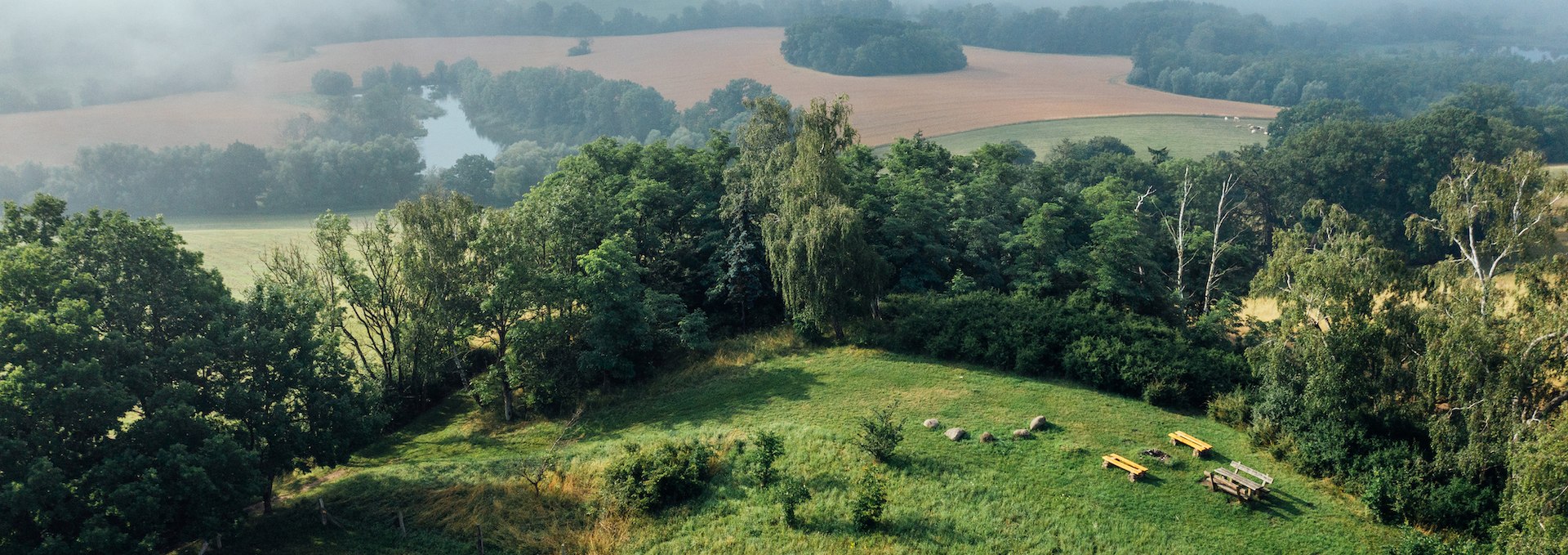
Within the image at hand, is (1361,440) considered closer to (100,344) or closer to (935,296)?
(935,296)

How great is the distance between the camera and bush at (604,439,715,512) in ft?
95.7

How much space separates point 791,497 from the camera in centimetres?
2711

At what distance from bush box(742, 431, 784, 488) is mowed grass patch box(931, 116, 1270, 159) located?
87.8 metres

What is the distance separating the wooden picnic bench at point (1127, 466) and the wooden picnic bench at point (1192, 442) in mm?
2419

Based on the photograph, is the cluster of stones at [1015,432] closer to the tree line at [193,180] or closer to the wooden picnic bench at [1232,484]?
the wooden picnic bench at [1232,484]

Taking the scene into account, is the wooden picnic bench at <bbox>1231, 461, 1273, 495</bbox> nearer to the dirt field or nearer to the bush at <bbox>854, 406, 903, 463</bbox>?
the bush at <bbox>854, 406, 903, 463</bbox>

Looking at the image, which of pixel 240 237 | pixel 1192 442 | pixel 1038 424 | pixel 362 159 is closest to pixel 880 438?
pixel 1038 424

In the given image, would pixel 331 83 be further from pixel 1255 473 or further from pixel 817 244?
pixel 1255 473

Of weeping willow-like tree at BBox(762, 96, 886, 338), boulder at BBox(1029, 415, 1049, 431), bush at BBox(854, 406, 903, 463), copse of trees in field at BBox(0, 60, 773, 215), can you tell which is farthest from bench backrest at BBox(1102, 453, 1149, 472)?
copse of trees in field at BBox(0, 60, 773, 215)

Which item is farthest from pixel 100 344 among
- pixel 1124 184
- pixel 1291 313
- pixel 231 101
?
pixel 231 101

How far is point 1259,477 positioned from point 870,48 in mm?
150517

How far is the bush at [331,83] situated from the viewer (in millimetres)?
163125

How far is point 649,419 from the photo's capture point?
124ft

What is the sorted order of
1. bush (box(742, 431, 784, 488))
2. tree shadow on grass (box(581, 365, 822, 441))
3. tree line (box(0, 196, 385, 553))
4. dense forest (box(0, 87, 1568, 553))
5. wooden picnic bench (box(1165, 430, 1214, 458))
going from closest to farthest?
tree line (box(0, 196, 385, 553)), dense forest (box(0, 87, 1568, 553)), wooden picnic bench (box(1165, 430, 1214, 458)), bush (box(742, 431, 784, 488)), tree shadow on grass (box(581, 365, 822, 441))
